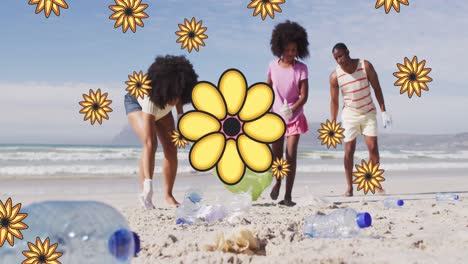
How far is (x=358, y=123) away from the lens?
551 cm

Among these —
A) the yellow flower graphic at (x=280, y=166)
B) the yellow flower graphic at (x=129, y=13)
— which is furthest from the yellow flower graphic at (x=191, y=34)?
the yellow flower graphic at (x=280, y=166)

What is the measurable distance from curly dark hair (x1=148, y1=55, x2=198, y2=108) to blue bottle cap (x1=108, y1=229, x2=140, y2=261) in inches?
74.1

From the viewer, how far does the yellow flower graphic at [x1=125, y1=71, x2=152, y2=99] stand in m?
4.03

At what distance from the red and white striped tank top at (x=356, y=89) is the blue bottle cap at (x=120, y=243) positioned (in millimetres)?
3417

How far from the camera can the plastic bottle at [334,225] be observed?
3.51m

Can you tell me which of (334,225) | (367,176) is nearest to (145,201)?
(334,225)

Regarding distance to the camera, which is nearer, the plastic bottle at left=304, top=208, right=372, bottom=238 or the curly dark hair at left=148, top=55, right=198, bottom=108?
the plastic bottle at left=304, top=208, right=372, bottom=238

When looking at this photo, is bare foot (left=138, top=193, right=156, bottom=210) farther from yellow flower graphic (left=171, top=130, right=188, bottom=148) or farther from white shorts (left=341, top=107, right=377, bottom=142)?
white shorts (left=341, top=107, right=377, bottom=142)

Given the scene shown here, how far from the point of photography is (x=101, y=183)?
7.57m
